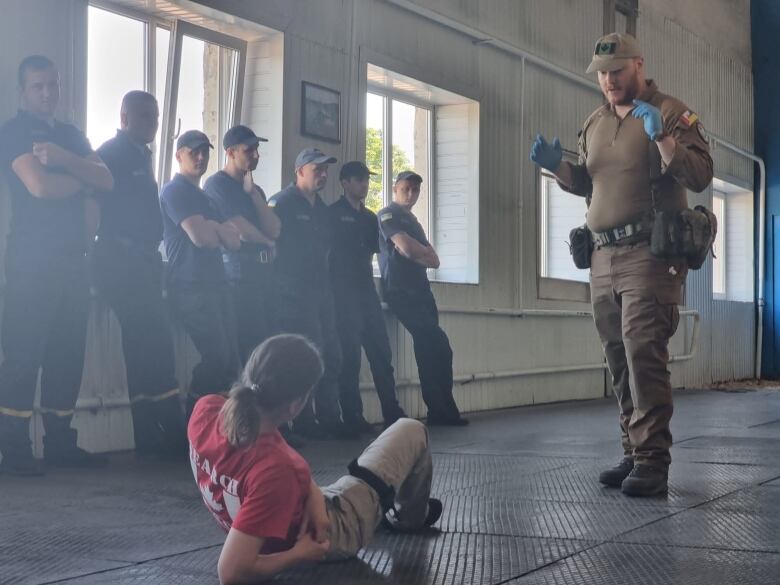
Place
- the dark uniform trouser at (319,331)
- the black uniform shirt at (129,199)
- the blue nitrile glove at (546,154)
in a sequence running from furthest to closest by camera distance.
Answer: the dark uniform trouser at (319,331), the black uniform shirt at (129,199), the blue nitrile glove at (546,154)

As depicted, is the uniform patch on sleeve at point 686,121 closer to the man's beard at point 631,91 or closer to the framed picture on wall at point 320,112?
the man's beard at point 631,91

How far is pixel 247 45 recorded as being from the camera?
23.0 feet

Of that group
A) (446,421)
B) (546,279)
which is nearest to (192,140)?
(446,421)

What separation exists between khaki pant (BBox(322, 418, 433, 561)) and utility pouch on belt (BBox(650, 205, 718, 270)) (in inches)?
55.6

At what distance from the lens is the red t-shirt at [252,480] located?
2.46 m

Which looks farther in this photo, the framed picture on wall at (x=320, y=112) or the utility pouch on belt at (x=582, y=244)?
the framed picture on wall at (x=320, y=112)

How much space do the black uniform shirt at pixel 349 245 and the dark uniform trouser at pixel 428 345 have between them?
1.82 feet

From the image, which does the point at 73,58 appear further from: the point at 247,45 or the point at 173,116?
the point at 247,45

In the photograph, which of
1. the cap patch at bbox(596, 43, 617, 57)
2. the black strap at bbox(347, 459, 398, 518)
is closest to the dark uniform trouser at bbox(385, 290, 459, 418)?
the cap patch at bbox(596, 43, 617, 57)

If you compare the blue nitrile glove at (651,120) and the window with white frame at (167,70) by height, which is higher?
the window with white frame at (167,70)

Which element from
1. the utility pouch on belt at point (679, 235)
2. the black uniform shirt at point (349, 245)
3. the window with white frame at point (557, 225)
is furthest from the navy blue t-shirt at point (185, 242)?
the window with white frame at point (557, 225)

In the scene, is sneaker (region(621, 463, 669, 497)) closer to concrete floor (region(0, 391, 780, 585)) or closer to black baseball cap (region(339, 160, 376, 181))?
concrete floor (region(0, 391, 780, 585))

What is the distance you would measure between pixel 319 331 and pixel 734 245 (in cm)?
1006

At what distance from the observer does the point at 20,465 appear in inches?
186
